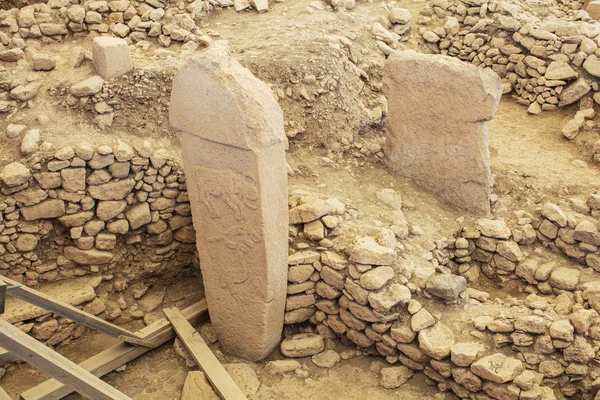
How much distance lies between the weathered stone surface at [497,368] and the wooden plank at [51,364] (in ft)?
7.34

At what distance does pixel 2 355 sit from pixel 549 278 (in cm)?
398

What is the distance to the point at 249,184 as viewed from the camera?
412 centimetres

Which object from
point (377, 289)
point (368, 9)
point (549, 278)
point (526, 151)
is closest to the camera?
point (377, 289)

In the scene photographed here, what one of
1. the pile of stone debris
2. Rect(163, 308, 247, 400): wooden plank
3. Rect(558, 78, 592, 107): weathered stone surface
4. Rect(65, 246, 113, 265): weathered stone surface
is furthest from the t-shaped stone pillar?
Rect(558, 78, 592, 107): weathered stone surface

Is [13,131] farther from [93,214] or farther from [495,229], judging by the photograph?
[495,229]

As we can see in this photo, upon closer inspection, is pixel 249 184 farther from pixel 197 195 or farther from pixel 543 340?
pixel 543 340

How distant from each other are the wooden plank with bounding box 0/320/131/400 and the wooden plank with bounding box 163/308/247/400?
1.01 m

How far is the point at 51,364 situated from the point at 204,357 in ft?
4.99

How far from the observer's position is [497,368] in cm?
410

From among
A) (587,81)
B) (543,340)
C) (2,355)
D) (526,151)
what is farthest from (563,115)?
(2,355)

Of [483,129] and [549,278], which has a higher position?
[483,129]

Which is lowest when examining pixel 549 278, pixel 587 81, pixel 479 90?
pixel 549 278

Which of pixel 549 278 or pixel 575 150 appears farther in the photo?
pixel 575 150

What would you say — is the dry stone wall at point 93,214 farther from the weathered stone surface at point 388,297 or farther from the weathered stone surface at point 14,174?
the weathered stone surface at point 388,297
